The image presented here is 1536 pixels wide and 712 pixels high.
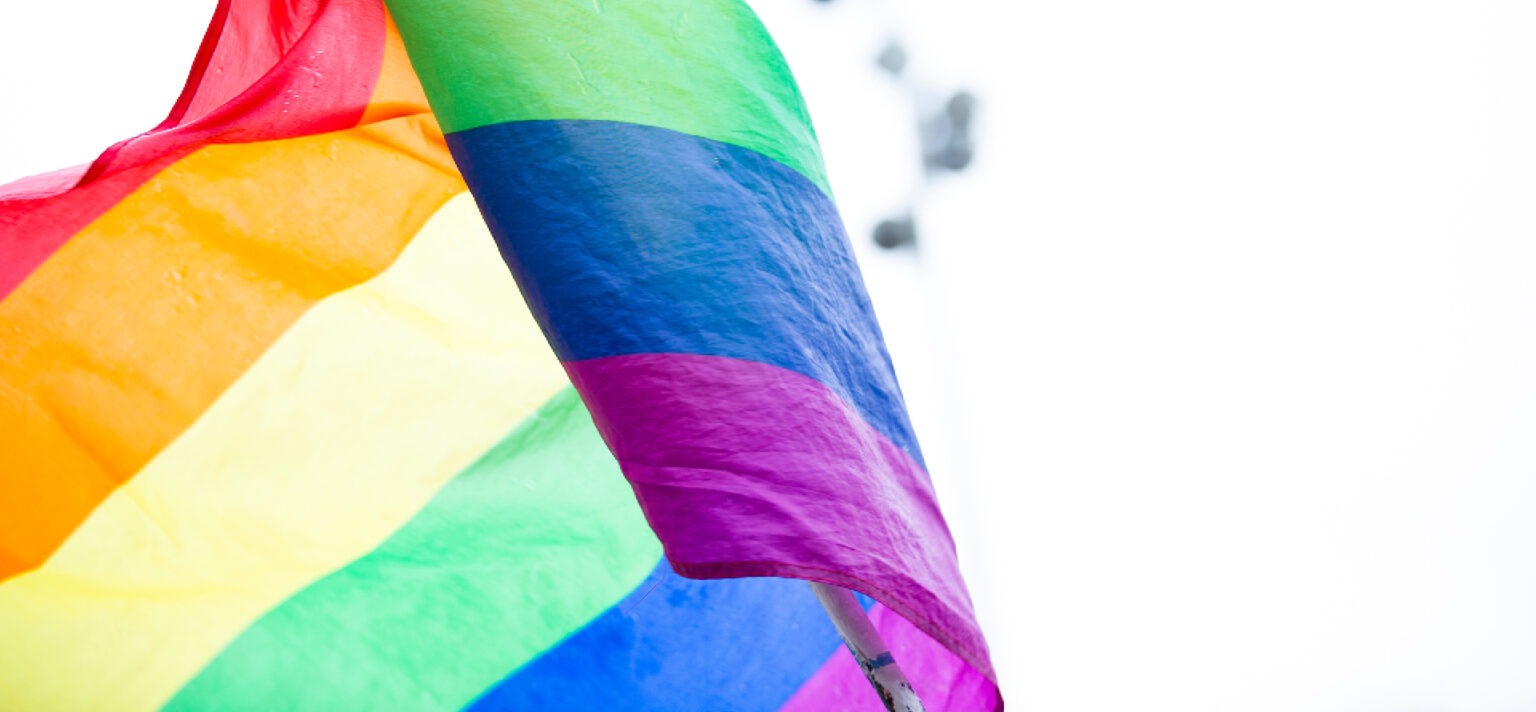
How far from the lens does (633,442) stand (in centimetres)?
100

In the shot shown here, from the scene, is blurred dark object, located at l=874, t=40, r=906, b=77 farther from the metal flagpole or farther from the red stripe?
the metal flagpole

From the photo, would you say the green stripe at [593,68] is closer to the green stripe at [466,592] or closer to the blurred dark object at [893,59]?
the green stripe at [466,592]

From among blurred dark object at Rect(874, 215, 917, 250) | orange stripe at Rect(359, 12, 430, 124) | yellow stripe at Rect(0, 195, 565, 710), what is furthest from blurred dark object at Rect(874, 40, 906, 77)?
orange stripe at Rect(359, 12, 430, 124)

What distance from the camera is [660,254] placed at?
42.5 inches

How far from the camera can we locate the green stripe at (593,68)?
1.15 m

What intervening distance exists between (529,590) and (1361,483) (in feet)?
12.1

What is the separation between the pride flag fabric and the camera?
104 cm

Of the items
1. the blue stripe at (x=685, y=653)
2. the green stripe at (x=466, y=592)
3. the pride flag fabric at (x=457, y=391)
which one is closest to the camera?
the pride flag fabric at (x=457, y=391)

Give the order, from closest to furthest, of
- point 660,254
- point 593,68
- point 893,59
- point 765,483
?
point 765,483
point 660,254
point 593,68
point 893,59

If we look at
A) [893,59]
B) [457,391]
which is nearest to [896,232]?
→ [893,59]

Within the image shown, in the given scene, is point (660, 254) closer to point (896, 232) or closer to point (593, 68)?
point (593, 68)

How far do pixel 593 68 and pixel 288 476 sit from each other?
1.95ft

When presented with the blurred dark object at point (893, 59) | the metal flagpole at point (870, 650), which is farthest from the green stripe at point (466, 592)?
the blurred dark object at point (893, 59)

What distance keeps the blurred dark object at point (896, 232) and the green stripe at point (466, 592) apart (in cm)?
200
